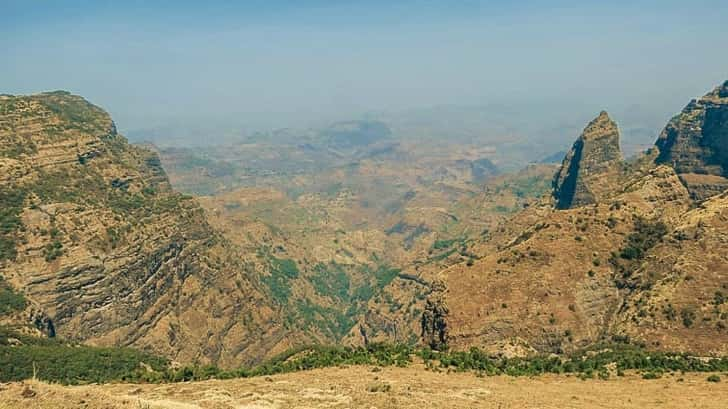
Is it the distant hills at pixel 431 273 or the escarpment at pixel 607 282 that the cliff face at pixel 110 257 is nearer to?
the distant hills at pixel 431 273

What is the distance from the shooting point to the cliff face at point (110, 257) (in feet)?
386

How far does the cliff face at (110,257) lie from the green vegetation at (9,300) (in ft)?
6.02

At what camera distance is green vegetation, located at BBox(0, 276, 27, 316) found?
102 m

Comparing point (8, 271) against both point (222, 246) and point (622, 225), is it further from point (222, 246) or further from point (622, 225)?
point (622, 225)

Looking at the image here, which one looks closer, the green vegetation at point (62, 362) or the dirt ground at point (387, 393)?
the dirt ground at point (387, 393)

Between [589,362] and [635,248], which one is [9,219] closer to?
[589,362]

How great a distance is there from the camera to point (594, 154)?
16350cm

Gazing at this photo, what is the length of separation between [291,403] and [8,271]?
89494 mm

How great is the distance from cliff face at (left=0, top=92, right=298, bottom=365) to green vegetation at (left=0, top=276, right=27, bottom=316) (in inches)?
72.2

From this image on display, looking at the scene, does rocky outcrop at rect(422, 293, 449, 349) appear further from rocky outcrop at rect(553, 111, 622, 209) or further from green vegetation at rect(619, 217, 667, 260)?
rocky outcrop at rect(553, 111, 622, 209)

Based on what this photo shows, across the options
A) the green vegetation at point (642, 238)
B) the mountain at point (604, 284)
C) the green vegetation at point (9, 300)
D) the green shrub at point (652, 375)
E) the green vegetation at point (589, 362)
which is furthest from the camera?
the green vegetation at point (9, 300)

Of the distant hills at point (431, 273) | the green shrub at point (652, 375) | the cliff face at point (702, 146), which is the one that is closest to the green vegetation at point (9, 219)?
the distant hills at point (431, 273)

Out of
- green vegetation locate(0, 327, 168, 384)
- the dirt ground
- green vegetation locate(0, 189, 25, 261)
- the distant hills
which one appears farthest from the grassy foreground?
green vegetation locate(0, 189, 25, 261)

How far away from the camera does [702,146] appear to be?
134 m
